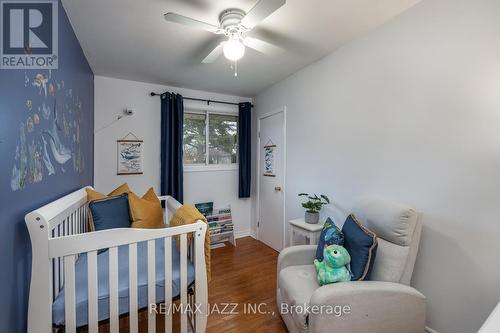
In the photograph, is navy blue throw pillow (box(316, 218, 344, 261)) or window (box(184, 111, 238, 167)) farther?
window (box(184, 111, 238, 167))

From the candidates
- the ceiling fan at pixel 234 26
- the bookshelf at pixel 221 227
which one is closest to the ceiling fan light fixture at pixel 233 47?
the ceiling fan at pixel 234 26

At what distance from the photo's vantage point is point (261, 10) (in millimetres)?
1318

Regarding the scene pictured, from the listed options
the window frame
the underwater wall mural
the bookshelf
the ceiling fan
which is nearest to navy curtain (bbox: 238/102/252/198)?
the window frame

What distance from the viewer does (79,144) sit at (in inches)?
79.2

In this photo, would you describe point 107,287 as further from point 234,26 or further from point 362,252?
point 234,26

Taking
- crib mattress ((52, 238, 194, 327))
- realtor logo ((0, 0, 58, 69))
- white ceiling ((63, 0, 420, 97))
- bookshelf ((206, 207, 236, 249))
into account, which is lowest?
bookshelf ((206, 207, 236, 249))

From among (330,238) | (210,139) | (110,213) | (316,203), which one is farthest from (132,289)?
(210,139)

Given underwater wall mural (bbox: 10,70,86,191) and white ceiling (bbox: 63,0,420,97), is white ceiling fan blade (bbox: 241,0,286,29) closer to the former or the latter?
white ceiling (bbox: 63,0,420,97)

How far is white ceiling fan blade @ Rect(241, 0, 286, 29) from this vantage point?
1.24 meters

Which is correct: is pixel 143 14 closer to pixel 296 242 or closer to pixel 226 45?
pixel 226 45

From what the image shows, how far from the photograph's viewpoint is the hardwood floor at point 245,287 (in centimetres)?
179

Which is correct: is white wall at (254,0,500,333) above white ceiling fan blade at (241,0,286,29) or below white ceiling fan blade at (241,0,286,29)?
below

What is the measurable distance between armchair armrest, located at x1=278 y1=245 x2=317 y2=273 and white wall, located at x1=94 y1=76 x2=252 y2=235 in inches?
75.3

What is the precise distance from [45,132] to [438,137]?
244 cm
